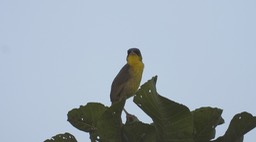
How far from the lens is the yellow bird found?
19.0 feet

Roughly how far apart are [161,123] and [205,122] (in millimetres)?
557

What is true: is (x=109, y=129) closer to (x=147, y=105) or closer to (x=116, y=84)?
(x=147, y=105)

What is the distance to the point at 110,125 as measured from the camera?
3605 mm

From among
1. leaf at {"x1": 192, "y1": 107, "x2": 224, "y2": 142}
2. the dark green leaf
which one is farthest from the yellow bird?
leaf at {"x1": 192, "y1": 107, "x2": 224, "y2": 142}

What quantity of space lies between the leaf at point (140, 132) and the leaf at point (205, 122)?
0.46 m

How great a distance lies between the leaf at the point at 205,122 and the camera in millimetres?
3754

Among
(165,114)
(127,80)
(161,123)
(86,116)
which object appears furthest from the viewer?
(127,80)

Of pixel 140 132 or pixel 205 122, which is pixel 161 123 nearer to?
pixel 140 132

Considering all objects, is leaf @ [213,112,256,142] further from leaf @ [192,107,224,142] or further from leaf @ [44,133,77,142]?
leaf @ [44,133,77,142]

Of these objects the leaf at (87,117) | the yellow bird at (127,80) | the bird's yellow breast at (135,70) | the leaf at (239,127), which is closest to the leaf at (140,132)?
the leaf at (87,117)

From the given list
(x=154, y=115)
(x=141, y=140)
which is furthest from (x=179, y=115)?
(x=141, y=140)

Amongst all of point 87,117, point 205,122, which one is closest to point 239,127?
point 205,122

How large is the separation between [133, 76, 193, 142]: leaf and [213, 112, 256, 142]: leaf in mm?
481

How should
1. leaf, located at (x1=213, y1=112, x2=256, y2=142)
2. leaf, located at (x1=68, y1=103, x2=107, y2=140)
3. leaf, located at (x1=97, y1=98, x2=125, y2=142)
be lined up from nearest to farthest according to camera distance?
leaf, located at (x1=97, y1=98, x2=125, y2=142) → leaf, located at (x1=213, y1=112, x2=256, y2=142) → leaf, located at (x1=68, y1=103, x2=107, y2=140)
